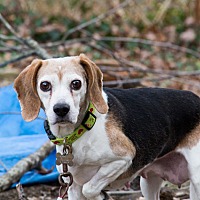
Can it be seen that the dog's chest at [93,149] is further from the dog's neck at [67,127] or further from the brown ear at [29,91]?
the brown ear at [29,91]

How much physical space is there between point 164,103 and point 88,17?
31.3ft

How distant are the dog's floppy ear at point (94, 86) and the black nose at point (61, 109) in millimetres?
250

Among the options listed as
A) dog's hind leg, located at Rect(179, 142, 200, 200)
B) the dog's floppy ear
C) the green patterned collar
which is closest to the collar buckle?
the green patterned collar

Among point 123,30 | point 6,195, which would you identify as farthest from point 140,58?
point 6,195

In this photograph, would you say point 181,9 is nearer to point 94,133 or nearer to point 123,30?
point 123,30

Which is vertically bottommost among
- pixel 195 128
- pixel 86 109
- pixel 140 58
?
pixel 140 58

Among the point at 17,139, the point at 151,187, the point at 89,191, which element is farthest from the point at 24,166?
the point at 89,191

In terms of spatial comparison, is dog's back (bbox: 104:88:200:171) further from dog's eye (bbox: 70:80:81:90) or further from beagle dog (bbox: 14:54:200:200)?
dog's eye (bbox: 70:80:81:90)

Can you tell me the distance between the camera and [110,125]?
3775mm

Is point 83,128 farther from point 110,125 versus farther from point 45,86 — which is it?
point 45,86

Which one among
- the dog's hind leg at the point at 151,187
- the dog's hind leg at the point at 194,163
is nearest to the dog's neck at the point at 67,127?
the dog's hind leg at the point at 194,163

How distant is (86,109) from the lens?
3.68m

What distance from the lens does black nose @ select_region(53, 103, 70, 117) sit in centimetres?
333

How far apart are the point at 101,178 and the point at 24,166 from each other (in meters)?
1.41
